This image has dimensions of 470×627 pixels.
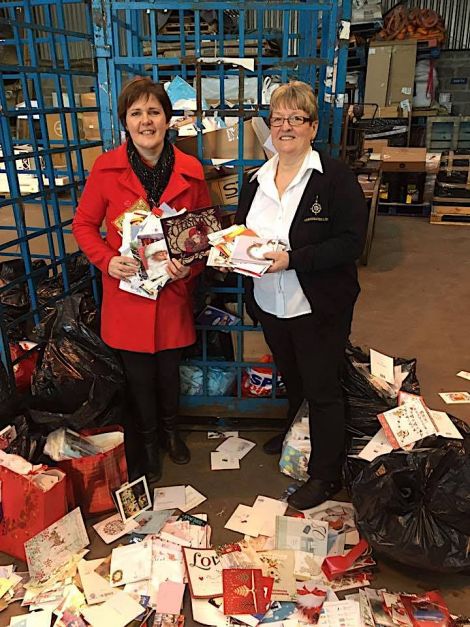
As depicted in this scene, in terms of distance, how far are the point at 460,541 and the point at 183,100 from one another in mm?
1898

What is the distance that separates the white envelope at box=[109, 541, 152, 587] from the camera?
1.74 meters

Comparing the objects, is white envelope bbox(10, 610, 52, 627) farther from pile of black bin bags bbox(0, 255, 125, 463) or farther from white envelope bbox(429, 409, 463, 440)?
white envelope bbox(429, 409, 463, 440)

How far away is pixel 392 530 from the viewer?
1665mm

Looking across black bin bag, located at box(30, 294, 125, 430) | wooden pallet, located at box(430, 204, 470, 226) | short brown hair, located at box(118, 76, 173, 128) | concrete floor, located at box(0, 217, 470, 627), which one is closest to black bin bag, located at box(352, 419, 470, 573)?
concrete floor, located at box(0, 217, 470, 627)

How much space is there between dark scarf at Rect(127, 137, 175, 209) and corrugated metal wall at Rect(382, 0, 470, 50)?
7831mm

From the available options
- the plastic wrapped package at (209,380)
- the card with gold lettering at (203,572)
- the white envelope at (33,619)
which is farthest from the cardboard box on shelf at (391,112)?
the white envelope at (33,619)

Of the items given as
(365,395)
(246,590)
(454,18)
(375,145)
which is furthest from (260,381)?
(454,18)

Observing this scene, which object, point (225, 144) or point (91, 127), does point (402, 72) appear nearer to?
point (91, 127)

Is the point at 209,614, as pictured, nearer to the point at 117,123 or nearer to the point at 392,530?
the point at 392,530

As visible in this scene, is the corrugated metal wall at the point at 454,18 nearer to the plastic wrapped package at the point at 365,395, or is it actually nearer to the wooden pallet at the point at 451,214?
the wooden pallet at the point at 451,214

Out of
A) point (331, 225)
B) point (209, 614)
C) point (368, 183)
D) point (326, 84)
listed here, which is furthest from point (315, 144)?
point (368, 183)

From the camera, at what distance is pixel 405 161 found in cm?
605

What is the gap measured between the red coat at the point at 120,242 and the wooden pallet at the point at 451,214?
5010 millimetres

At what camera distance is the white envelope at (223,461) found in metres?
2.31
